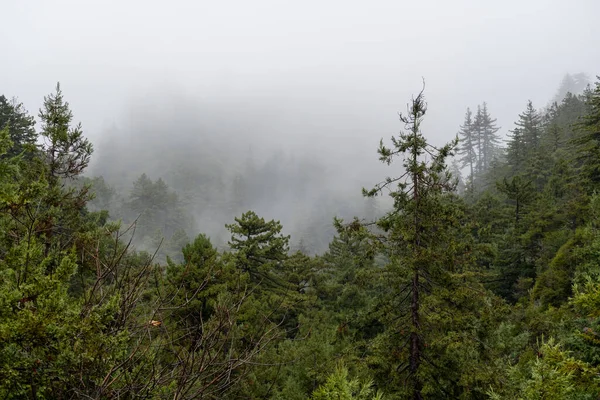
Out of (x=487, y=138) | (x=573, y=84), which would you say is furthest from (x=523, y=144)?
(x=573, y=84)

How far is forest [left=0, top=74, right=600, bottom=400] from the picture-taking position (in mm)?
3291

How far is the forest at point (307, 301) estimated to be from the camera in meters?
3.29

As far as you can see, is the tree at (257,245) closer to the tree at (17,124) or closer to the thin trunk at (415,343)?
the thin trunk at (415,343)

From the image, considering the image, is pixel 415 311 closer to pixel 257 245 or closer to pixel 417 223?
pixel 417 223

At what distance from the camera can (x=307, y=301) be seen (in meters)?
19.5

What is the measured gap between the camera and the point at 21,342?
3.23 metres

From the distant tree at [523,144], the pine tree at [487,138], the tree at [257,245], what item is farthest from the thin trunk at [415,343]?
the pine tree at [487,138]

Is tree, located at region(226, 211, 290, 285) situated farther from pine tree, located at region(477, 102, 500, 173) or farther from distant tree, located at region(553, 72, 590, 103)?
distant tree, located at region(553, 72, 590, 103)

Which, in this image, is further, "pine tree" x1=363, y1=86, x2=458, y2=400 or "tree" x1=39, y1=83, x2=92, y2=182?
"tree" x1=39, y1=83, x2=92, y2=182

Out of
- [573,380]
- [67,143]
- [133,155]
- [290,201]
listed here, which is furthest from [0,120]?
[133,155]

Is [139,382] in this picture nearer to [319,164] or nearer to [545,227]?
[545,227]

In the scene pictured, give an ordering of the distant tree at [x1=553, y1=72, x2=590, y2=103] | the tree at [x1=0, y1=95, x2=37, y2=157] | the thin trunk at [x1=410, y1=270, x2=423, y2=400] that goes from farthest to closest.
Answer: the distant tree at [x1=553, y1=72, x2=590, y2=103] < the tree at [x1=0, y1=95, x2=37, y2=157] < the thin trunk at [x1=410, y1=270, x2=423, y2=400]

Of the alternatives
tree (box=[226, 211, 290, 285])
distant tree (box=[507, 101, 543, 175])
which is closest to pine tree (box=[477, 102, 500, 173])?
distant tree (box=[507, 101, 543, 175])

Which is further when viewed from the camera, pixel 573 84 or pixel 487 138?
pixel 573 84
